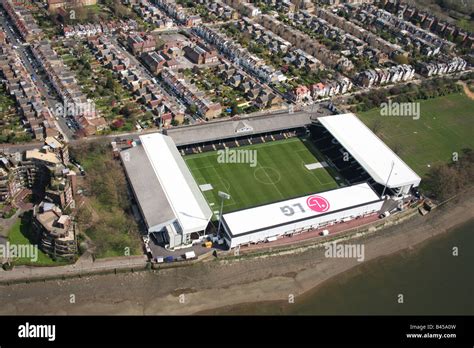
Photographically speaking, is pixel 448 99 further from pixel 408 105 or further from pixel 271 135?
pixel 271 135

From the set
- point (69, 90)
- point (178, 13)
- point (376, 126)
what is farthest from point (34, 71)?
point (376, 126)

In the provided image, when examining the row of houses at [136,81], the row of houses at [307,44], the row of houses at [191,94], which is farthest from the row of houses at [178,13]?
the row of houses at [191,94]

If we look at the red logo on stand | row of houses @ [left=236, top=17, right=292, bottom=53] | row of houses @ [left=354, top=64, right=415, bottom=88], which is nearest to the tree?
row of houses @ [left=354, top=64, right=415, bottom=88]

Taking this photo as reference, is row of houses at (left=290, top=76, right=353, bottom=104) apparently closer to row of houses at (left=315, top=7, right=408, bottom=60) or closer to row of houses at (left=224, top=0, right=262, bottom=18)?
row of houses at (left=315, top=7, right=408, bottom=60)

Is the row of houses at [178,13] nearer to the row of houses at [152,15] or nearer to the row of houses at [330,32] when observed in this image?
the row of houses at [152,15]

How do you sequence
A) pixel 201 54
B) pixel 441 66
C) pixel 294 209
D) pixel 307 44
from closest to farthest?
1. pixel 294 209
2. pixel 201 54
3. pixel 441 66
4. pixel 307 44

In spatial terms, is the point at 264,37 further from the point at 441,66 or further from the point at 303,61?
the point at 441,66
